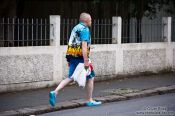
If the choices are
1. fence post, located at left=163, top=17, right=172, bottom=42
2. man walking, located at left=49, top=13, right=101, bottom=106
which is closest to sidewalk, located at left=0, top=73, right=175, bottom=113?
man walking, located at left=49, top=13, right=101, bottom=106

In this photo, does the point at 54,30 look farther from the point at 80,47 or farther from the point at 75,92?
the point at 80,47

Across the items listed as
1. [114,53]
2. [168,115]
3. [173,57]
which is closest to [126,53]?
[114,53]

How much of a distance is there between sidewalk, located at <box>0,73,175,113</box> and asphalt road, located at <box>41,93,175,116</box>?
83cm

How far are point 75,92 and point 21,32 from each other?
1.90 m

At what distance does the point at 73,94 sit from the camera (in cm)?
1195

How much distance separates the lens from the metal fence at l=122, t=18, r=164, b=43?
1535cm

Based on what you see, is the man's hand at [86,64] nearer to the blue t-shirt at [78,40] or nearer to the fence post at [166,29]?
the blue t-shirt at [78,40]

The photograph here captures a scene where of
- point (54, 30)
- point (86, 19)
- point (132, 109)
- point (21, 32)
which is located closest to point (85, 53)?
point (86, 19)

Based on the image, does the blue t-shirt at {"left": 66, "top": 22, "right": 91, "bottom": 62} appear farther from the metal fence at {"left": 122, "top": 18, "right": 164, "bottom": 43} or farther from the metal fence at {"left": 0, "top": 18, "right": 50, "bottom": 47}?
the metal fence at {"left": 122, "top": 18, "right": 164, "bottom": 43}

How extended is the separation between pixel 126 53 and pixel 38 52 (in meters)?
3.12

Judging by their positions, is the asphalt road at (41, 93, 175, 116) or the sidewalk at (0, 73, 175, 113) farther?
the sidewalk at (0, 73, 175, 113)

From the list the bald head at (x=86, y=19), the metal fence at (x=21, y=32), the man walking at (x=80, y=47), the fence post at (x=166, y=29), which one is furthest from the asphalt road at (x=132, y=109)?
the fence post at (x=166, y=29)

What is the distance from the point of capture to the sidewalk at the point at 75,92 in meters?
10.7

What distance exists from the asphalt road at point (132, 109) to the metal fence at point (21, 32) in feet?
9.53
